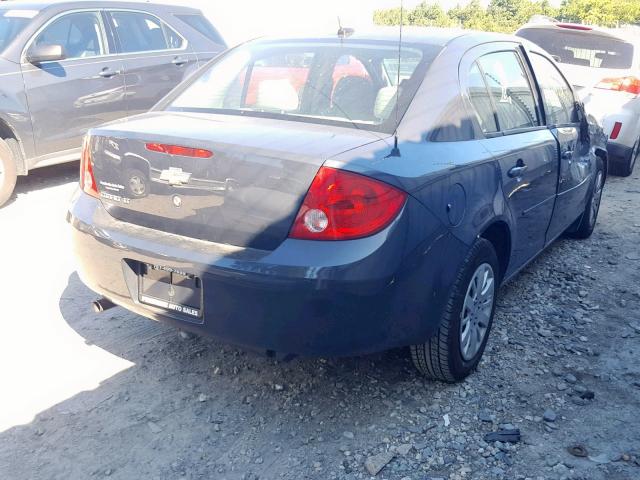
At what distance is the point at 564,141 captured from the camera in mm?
4195

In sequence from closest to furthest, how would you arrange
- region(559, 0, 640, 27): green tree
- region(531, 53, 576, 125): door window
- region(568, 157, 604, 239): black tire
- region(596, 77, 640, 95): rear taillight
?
region(531, 53, 576, 125): door window, region(568, 157, 604, 239): black tire, region(596, 77, 640, 95): rear taillight, region(559, 0, 640, 27): green tree

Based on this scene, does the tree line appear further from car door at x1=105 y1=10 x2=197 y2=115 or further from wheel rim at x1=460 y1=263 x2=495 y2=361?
wheel rim at x1=460 y1=263 x2=495 y2=361

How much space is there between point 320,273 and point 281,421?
0.85 m

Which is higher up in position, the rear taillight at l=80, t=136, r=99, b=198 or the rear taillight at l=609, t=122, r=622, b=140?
the rear taillight at l=80, t=136, r=99, b=198

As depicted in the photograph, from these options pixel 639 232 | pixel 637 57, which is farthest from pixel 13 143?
pixel 637 57

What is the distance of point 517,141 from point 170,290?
2.04 meters

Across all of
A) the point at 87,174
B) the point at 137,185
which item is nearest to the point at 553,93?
the point at 137,185

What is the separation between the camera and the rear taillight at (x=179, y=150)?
2594 mm

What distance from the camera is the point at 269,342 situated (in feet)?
8.32

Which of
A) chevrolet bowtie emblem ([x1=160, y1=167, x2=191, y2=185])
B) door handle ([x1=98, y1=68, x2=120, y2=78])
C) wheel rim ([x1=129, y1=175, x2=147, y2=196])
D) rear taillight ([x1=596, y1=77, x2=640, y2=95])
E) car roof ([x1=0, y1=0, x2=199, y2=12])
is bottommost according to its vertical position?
rear taillight ([x1=596, y1=77, x2=640, y2=95])

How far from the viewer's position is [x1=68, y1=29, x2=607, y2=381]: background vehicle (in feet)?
8.02

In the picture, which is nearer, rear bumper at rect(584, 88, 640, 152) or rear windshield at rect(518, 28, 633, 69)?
rear bumper at rect(584, 88, 640, 152)

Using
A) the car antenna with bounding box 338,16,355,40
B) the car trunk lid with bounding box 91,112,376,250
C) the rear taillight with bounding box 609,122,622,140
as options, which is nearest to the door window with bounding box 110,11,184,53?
the car antenna with bounding box 338,16,355,40

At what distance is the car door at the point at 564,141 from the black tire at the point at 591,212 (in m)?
0.45
